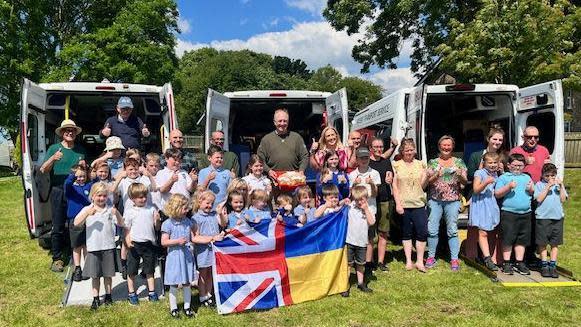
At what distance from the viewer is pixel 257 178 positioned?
5.88 meters

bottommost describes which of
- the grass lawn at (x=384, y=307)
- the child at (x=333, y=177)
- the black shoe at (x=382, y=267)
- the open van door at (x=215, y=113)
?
the grass lawn at (x=384, y=307)

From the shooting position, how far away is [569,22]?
12445mm

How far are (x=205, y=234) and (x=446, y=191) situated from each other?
10.7ft

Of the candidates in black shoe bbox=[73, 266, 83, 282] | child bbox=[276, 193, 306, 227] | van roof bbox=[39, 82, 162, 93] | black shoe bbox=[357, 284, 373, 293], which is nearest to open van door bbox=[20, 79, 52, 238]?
van roof bbox=[39, 82, 162, 93]

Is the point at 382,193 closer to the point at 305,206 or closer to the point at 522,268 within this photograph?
the point at 305,206

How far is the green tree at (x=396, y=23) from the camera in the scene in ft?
54.9

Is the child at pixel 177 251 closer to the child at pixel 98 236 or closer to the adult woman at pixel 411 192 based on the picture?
the child at pixel 98 236

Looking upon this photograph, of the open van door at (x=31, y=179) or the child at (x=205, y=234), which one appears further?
the open van door at (x=31, y=179)

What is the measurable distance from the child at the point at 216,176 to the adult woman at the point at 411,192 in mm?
2275

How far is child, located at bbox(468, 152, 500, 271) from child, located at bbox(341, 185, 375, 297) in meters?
1.61

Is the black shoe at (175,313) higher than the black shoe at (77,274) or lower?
lower

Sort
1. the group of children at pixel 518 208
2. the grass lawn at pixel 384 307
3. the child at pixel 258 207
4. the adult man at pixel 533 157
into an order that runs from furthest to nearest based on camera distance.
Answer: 1. the adult man at pixel 533 157
2. the group of children at pixel 518 208
3. the child at pixel 258 207
4. the grass lawn at pixel 384 307

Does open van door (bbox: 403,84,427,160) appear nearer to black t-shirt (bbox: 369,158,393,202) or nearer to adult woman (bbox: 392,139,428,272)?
adult woman (bbox: 392,139,428,272)

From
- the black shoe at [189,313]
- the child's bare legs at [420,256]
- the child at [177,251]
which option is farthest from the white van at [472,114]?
the black shoe at [189,313]
